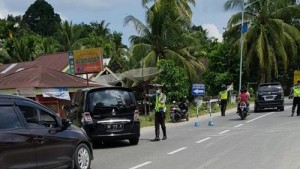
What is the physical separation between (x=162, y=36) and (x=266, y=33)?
12174 mm

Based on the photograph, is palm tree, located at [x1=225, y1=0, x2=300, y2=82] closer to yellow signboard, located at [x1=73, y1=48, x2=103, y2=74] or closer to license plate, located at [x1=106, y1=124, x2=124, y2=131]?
yellow signboard, located at [x1=73, y1=48, x2=103, y2=74]

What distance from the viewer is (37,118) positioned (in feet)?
28.2

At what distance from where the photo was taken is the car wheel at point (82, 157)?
9414 millimetres

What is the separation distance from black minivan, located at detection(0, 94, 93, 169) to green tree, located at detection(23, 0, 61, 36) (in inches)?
3760

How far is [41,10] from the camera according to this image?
4210 inches

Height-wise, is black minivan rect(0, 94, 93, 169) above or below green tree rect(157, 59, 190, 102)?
below

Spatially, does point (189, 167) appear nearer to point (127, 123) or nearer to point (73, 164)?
point (73, 164)

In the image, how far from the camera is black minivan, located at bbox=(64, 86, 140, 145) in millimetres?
13961

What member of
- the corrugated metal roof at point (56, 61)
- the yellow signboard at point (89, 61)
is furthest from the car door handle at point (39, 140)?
the corrugated metal roof at point (56, 61)

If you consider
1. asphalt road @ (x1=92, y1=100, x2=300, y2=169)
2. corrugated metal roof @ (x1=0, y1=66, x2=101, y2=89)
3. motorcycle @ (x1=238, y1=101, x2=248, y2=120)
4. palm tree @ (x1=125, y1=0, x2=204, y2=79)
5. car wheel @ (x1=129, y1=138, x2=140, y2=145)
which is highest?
palm tree @ (x1=125, y1=0, x2=204, y2=79)

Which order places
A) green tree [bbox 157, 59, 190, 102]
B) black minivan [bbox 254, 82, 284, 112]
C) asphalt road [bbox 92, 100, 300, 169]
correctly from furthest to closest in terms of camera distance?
green tree [bbox 157, 59, 190, 102]
black minivan [bbox 254, 82, 284, 112]
asphalt road [bbox 92, 100, 300, 169]

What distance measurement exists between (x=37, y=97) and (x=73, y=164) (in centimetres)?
2032

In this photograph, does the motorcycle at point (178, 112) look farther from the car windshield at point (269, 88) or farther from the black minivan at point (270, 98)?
the car windshield at point (269, 88)

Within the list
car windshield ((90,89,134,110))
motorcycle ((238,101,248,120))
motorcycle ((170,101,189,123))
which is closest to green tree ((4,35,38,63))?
motorcycle ((170,101,189,123))
